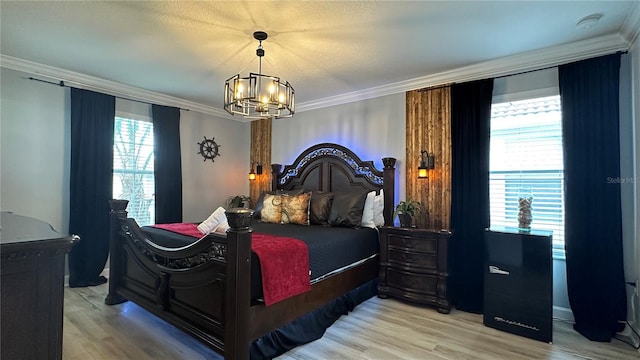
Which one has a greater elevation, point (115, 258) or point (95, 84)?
point (95, 84)

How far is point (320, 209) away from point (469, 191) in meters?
1.70

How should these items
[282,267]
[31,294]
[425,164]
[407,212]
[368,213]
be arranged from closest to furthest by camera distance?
1. [31,294]
2. [282,267]
3. [407,212]
4. [425,164]
5. [368,213]

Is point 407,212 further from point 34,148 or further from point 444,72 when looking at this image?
point 34,148

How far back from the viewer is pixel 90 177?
3.73 meters

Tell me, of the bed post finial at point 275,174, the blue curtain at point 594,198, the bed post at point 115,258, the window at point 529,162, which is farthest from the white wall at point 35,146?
the blue curtain at point 594,198

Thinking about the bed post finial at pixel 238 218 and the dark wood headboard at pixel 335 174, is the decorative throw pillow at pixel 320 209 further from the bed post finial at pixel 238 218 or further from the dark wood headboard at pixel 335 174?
the bed post finial at pixel 238 218

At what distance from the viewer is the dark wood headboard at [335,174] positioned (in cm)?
385

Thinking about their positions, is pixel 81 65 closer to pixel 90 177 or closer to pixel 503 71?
pixel 90 177

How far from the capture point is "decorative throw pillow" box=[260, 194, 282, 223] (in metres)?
3.85

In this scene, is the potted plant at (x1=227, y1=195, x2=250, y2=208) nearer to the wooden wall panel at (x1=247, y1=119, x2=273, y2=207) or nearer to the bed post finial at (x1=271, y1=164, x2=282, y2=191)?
the wooden wall panel at (x1=247, y1=119, x2=273, y2=207)

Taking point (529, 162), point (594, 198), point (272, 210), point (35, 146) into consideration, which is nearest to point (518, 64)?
point (529, 162)

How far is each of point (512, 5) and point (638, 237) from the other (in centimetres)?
216

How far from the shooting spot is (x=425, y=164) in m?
3.56

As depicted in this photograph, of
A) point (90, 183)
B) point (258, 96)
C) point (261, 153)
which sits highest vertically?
point (258, 96)
